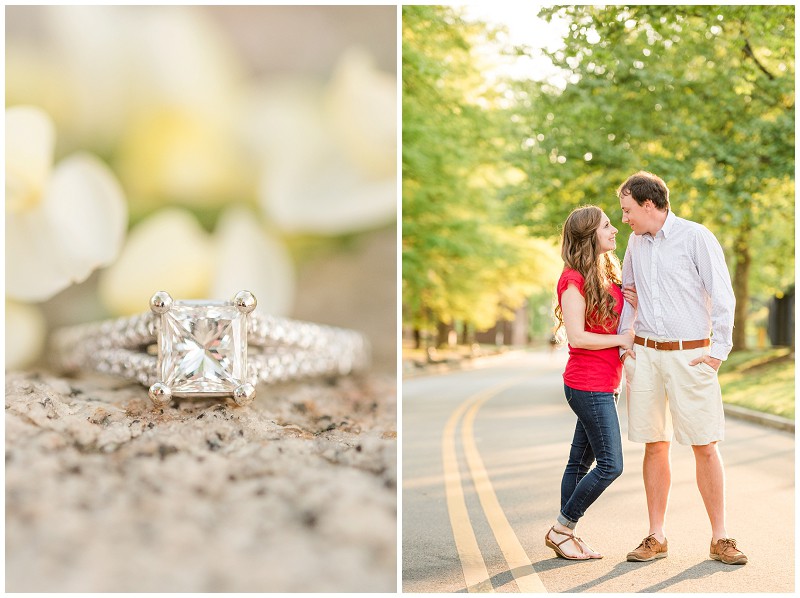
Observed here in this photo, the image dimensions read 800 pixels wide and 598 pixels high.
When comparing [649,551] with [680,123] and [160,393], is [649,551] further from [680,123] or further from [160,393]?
[680,123]

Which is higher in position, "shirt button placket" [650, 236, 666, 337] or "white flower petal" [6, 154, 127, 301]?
"white flower petal" [6, 154, 127, 301]

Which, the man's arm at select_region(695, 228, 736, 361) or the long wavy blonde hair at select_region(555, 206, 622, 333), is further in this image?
the long wavy blonde hair at select_region(555, 206, 622, 333)

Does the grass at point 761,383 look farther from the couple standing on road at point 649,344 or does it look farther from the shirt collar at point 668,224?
the shirt collar at point 668,224

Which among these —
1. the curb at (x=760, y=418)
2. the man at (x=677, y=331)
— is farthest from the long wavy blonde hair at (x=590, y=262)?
the curb at (x=760, y=418)

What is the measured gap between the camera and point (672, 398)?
3197 mm

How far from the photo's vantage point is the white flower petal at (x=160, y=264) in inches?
129

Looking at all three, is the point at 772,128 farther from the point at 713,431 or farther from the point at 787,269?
the point at 787,269

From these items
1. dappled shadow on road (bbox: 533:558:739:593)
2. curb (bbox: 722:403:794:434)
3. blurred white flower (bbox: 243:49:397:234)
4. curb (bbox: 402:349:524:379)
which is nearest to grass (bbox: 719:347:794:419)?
curb (bbox: 722:403:794:434)

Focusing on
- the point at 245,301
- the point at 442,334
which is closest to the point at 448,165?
the point at 245,301

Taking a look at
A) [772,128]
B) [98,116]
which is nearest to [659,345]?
[98,116]

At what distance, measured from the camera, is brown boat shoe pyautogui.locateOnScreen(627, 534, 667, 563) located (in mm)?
3284

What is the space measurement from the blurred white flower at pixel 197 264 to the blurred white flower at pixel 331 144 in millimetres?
174

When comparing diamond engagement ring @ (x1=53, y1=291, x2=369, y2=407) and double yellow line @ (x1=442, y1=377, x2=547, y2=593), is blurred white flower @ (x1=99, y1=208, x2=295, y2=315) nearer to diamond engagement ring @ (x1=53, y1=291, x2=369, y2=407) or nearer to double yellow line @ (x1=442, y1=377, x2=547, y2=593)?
diamond engagement ring @ (x1=53, y1=291, x2=369, y2=407)

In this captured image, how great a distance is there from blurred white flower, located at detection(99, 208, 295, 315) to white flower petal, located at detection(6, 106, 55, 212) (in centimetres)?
46
